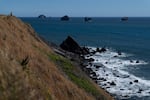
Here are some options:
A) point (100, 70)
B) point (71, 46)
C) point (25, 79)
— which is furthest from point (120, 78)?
point (25, 79)

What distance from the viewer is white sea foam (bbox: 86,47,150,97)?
54875mm

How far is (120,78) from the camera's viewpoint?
65312 millimetres

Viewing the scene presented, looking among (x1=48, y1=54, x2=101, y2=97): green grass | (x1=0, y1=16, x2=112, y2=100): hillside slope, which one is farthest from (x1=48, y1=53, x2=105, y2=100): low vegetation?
(x1=0, y1=16, x2=112, y2=100): hillside slope

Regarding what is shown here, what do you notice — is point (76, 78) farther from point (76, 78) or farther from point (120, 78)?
point (120, 78)

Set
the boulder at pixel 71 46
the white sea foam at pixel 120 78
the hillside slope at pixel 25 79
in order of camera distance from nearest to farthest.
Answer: the hillside slope at pixel 25 79
the white sea foam at pixel 120 78
the boulder at pixel 71 46

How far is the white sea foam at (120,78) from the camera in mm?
54875

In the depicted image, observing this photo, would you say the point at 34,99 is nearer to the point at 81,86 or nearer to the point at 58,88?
the point at 58,88

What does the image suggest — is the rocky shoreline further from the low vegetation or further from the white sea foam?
the low vegetation

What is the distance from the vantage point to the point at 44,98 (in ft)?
50.8

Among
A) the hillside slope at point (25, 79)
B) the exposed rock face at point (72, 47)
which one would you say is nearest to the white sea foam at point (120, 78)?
the exposed rock face at point (72, 47)

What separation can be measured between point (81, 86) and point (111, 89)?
→ 31.2 metres

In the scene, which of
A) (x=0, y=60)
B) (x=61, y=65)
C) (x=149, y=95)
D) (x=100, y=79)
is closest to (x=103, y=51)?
(x=100, y=79)

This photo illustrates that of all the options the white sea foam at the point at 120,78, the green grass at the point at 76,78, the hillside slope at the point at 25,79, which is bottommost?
the white sea foam at the point at 120,78

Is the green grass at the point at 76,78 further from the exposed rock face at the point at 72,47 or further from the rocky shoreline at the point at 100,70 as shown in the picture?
the exposed rock face at the point at 72,47
